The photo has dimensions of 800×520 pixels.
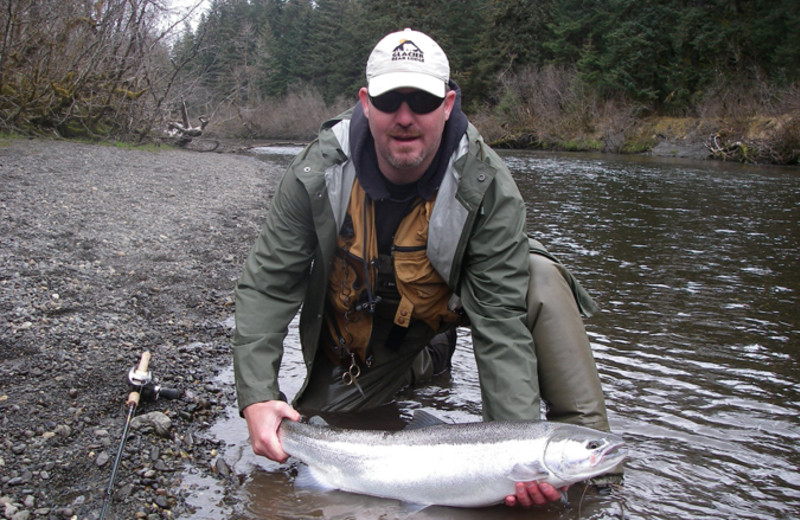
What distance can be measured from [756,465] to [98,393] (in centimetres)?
379

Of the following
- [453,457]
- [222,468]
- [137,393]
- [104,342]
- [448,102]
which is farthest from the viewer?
[104,342]

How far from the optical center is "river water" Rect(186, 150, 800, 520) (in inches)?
133

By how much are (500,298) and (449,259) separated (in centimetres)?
33

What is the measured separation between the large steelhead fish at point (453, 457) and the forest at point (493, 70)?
1721 centimetres

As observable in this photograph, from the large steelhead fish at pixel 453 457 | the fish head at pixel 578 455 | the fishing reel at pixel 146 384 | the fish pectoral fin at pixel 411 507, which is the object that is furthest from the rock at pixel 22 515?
the fish head at pixel 578 455

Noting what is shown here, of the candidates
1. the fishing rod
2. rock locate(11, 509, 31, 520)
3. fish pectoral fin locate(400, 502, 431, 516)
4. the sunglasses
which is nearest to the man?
the sunglasses

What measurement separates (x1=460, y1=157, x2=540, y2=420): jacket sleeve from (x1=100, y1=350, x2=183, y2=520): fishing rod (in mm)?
1708

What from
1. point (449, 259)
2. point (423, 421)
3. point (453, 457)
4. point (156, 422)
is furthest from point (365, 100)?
point (156, 422)

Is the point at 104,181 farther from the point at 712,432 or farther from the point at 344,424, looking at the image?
the point at 712,432

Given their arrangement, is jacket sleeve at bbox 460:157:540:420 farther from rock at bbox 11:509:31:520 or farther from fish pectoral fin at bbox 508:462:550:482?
rock at bbox 11:509:31:520

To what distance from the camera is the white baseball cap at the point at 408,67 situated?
318 centimetres

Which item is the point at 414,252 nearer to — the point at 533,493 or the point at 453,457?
the point at 453,457

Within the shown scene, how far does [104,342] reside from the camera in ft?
15.5

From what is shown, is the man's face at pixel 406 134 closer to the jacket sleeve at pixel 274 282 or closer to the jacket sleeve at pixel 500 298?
the jacket sleeve at pixel 500 298
